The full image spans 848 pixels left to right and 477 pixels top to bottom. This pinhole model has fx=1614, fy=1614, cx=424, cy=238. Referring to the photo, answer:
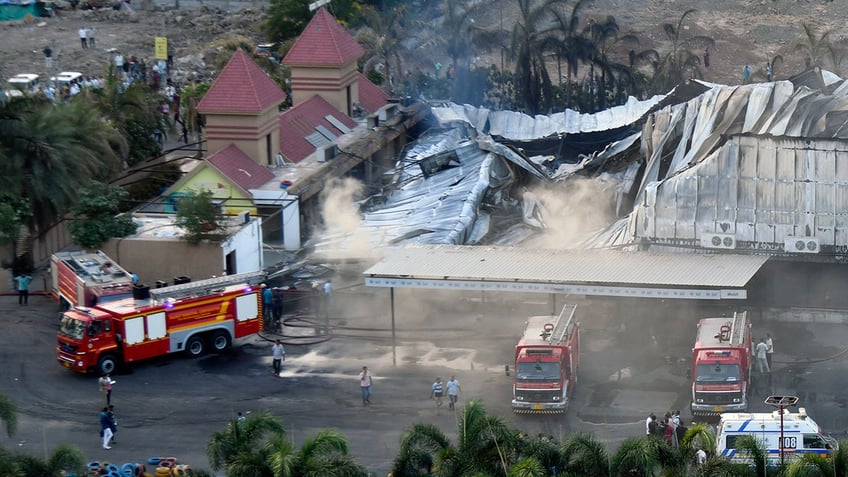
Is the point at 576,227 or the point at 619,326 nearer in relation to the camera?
the point at 619,326

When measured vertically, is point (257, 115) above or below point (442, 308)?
above

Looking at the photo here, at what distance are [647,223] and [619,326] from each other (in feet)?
11.4

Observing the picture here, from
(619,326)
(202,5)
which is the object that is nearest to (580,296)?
(619,326)

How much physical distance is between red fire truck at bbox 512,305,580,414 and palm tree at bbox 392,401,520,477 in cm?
685

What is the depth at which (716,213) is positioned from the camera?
4809 cm

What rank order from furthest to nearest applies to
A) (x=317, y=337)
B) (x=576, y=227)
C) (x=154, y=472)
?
(x=576, y=227)
(x=317, y=337)
(x=154, y=472)

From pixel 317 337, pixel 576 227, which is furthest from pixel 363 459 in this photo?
pixel 576 227

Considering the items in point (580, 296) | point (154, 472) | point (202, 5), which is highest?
point (202, 5)

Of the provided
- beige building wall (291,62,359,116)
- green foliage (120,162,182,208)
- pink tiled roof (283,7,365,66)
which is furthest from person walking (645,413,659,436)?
beige building wall (291,62,359,116)

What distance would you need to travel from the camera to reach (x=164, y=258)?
5166cm

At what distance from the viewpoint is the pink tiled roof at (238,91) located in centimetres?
5750

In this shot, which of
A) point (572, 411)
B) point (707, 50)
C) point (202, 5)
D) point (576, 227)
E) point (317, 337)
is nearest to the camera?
point (572, 411)

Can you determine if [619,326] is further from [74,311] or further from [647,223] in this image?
[74,311]

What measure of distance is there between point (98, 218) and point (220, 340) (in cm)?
777
